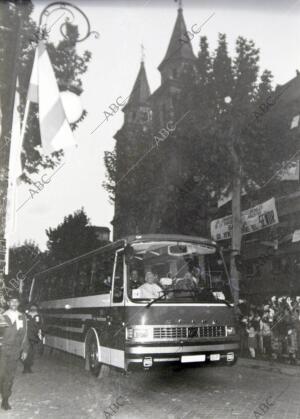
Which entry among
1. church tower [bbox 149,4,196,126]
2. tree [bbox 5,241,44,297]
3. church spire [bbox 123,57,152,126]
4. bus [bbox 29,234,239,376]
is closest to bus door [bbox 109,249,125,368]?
bus [bbox 29,234,239,376]

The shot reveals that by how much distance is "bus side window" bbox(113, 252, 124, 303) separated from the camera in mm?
9266

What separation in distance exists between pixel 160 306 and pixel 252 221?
15423 millimetres

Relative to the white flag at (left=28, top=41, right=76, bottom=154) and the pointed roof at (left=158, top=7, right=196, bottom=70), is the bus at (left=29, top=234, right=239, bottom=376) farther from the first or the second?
the pointed roof at (left=158, top=7, right=196, bottom=70)

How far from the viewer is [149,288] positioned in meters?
9.08

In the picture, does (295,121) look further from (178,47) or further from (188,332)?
(178,47)

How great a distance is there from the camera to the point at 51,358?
15.4 metres

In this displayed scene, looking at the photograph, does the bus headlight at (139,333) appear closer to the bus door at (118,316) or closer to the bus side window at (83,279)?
the bus door at (118,316)

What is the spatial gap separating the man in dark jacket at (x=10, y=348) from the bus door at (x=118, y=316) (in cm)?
182

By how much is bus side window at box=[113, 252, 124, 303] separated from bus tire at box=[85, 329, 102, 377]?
5.20 ft


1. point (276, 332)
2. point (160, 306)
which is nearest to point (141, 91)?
point (276, 332)

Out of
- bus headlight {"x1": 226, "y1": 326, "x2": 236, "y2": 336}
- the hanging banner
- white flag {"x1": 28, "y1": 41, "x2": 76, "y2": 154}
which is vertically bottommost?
bus headlight {"x1": 226, "y1": 326, "x2": 236, "y2": 336}

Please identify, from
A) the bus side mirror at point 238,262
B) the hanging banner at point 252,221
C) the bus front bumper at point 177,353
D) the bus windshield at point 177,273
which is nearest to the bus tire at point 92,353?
the bus front bumper at point 177,353

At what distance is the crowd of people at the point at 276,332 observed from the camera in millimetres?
13094

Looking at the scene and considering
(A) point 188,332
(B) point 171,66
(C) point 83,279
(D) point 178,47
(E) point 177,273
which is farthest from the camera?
(B) point 171,66
